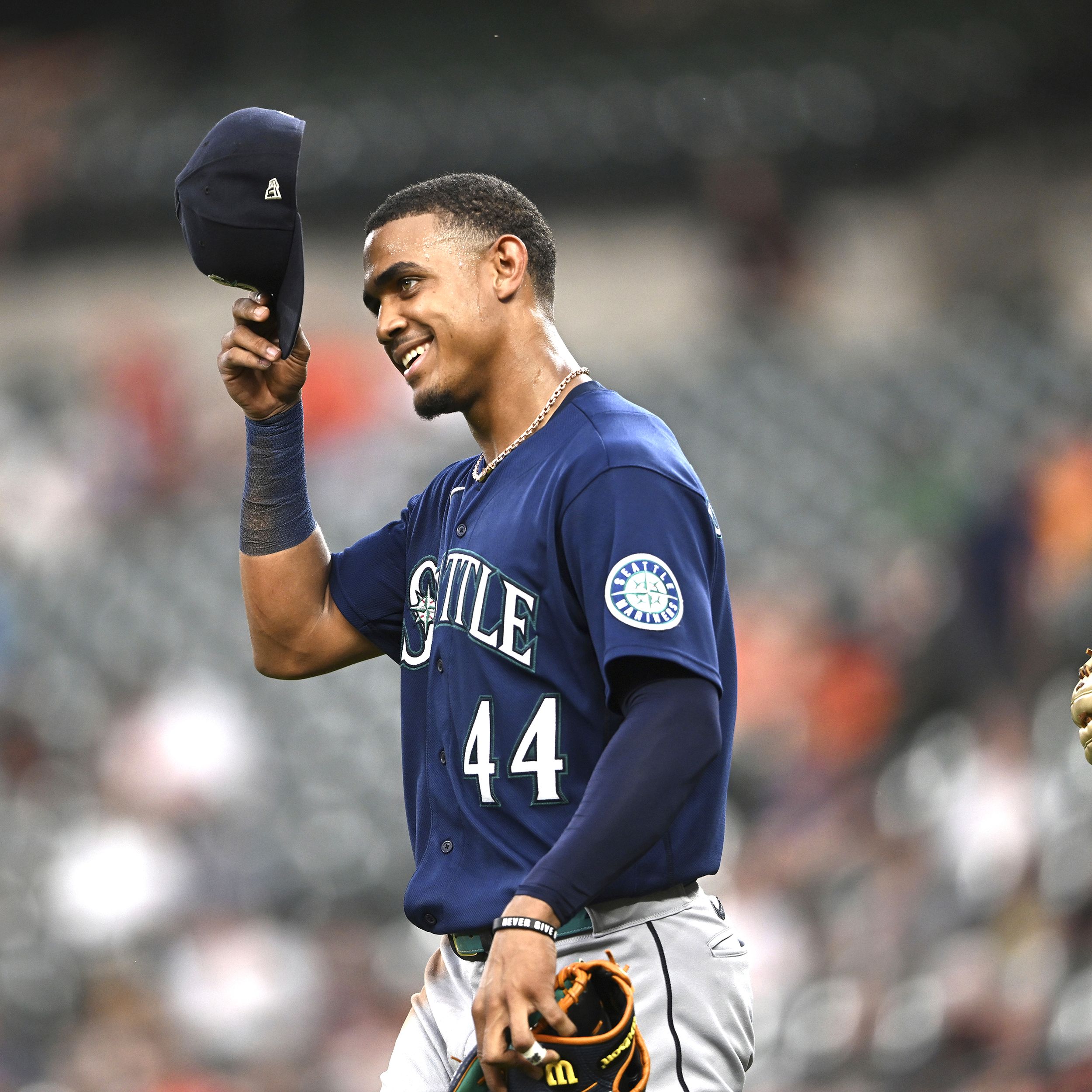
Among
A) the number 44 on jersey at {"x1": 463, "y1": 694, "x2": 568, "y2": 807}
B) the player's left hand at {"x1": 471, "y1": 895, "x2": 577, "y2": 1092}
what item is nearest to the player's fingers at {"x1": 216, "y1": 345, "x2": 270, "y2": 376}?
the number 44 on jersey at {"x1": 463, "y1": 694, "x2": 568, "y2": 807}

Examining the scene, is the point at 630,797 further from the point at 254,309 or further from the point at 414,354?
the point at 254,309

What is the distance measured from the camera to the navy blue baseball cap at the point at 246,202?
231cm

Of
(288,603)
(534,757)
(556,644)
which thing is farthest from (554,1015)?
(288,603)

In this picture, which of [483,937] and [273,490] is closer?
[483,937]

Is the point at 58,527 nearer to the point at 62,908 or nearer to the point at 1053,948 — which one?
the point at 62,908

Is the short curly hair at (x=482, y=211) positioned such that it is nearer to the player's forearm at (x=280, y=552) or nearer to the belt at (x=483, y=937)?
the player's forearm at (x=280, y=552)

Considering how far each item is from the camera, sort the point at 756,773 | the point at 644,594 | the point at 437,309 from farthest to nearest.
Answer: the point at 756,773
the point at 437,309
the point at 644,594

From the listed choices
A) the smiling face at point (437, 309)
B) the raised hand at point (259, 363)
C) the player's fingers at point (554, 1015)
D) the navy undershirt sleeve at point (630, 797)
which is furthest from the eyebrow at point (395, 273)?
the player's fingers at point (554, 1015)

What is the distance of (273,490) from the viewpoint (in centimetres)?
248

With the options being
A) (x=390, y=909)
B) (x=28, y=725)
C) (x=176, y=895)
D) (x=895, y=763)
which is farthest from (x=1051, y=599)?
(x=28, y=725)

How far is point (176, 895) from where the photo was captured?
6.38m

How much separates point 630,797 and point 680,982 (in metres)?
0.36

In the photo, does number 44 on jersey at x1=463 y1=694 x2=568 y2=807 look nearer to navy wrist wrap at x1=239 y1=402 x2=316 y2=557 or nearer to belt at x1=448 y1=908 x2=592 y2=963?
belt at x1=448 y1=908 x2=592 y2=963

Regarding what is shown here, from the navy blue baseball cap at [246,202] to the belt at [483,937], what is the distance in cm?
91
